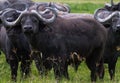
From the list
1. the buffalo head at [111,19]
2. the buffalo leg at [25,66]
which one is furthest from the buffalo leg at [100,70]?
the buffalo leg at [25,66]

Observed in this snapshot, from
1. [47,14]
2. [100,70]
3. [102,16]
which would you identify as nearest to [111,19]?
[102,16]

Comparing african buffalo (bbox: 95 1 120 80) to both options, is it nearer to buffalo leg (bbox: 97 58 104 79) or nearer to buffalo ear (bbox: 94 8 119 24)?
buffalo ear (bbox: 94 8 119 24)

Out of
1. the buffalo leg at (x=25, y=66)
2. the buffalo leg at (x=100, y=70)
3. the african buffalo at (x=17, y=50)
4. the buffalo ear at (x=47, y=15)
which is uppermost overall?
the buffalo ear at (x=47, y=15)

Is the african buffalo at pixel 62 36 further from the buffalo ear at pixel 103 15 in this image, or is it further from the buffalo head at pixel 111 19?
the buffalo ear at pixel 103 15

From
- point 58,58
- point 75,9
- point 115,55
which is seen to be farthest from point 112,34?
point 75,9

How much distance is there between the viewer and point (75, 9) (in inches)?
1337

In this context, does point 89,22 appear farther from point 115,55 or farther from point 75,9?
point 75,9

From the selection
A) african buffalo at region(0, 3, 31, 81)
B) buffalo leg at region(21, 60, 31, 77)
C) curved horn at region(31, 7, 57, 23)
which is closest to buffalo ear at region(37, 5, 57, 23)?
curved horn at region(31, 7, 57, 23)

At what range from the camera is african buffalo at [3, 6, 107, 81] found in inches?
496

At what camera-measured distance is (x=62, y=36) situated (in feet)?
42.5

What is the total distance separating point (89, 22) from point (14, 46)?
2070mm

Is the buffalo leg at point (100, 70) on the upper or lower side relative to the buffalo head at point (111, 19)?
lower

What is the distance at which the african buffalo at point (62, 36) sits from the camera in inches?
496

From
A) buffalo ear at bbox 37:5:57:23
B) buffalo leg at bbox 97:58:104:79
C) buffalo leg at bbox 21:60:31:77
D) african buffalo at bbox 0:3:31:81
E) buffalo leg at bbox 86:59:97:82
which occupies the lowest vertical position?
buffalo leg at bbox 97:58:104:79
